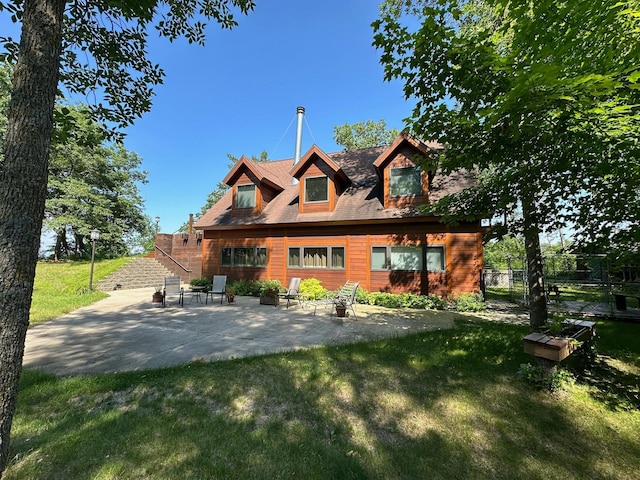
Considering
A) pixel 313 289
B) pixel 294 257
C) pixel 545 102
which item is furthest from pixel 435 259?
pixel 545 102

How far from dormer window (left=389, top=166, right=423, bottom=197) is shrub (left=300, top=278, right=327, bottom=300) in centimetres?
509

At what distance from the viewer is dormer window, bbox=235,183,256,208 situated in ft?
49.6

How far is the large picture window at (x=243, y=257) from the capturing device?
14.5 m

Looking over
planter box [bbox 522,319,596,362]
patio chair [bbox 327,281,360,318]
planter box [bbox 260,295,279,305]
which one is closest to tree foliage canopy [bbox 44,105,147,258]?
planter box [bbox 260,295,279,305]

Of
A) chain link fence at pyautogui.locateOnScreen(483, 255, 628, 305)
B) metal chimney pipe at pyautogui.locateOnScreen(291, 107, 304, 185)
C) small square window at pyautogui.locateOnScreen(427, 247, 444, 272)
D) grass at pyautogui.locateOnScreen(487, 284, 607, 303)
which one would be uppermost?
metal chimney pipe at pyautogui.locateOnScreen(291, 107, 304, 185)

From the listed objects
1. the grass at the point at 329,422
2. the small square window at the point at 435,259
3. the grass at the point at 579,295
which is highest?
the small square window at the point at 435,259

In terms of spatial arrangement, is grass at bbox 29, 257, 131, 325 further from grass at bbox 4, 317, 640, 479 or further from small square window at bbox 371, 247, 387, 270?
small square window at bbox 371, 247, 387, 270

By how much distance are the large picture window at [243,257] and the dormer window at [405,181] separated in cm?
713

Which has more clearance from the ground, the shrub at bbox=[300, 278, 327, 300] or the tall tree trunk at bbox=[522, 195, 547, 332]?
the tall tree trunk at bbox=[522, 195, 547, 332]

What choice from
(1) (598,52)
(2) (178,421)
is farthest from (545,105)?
(2) (178,421)

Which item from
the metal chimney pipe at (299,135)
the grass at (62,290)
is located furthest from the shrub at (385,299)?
the metal chimney pipe at (299,135)

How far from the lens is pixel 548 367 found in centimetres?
397

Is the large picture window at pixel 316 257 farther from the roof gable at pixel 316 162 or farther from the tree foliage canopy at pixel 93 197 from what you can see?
the tree foliage canopy at pixel 93 197

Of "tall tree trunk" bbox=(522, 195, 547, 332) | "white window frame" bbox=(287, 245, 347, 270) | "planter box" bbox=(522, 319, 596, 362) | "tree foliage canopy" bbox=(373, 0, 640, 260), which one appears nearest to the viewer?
"tree foliage canopy" bbox=(373, 0, 640, 260)
